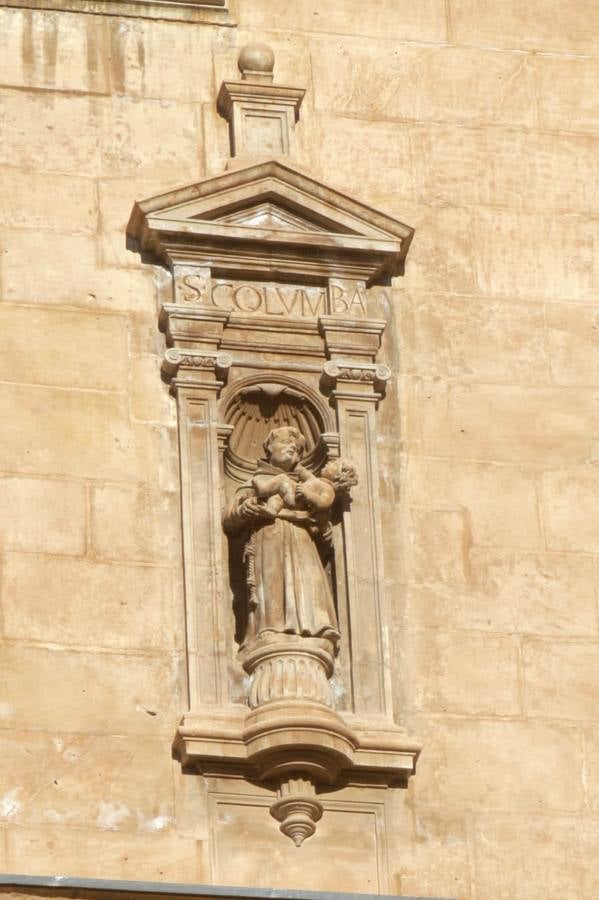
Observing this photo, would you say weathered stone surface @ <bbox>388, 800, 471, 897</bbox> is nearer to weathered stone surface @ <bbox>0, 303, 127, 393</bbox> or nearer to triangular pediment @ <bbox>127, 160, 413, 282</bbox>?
weathered stone surface @ <bbox>0, 303, 127, 393</bbox>

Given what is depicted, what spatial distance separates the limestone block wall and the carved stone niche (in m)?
0.14

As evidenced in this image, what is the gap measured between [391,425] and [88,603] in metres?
1.78

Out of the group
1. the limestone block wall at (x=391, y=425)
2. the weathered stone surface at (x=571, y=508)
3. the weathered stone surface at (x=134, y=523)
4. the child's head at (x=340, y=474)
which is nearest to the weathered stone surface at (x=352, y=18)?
the limestone block wall at (x=391, y=425)

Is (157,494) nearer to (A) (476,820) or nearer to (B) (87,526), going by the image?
(B) (87,526)

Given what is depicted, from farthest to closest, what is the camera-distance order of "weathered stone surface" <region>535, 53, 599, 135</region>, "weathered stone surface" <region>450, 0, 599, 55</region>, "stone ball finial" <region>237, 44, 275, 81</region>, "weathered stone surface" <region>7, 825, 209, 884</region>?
1. "weathered stone surface" <region>450, 0, 599, 55</region>
2. "weathered stone surface" <region>535, 53, 599, 135</region>
3. "stone ball finial" <region>237, 44, 275, 81</region>
4. "weathered stone surface" <region>7, 825, 209, 884</region>

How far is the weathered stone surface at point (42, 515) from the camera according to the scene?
62.4 feet

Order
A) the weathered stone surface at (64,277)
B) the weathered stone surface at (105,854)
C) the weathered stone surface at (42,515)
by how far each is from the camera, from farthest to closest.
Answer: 1. the weathered stone surface at (64,277)
2. the weathered stone surface at (42,515)
3. the weathered stone surface at (105,854)

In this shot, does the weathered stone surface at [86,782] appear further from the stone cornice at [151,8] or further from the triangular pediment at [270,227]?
the stone cornice at [151,8]

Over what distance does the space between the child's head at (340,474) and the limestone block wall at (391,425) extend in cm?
42

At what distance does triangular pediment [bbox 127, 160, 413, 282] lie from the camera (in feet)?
65.0

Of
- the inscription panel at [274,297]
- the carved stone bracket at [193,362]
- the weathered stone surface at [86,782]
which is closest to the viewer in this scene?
the weathered stone surface at [86,782]

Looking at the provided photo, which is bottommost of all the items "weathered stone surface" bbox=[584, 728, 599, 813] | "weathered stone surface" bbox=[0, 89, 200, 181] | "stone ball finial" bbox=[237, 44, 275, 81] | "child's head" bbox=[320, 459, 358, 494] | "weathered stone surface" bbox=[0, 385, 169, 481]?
"weathered stone surface" bbox=[584, 728, 599, 813]

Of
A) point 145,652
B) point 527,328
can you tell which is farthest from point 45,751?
point 527,328

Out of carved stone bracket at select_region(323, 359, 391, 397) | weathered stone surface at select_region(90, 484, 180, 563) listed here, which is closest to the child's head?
carved stone bracket at select_region(323, 359, 391, 397)
